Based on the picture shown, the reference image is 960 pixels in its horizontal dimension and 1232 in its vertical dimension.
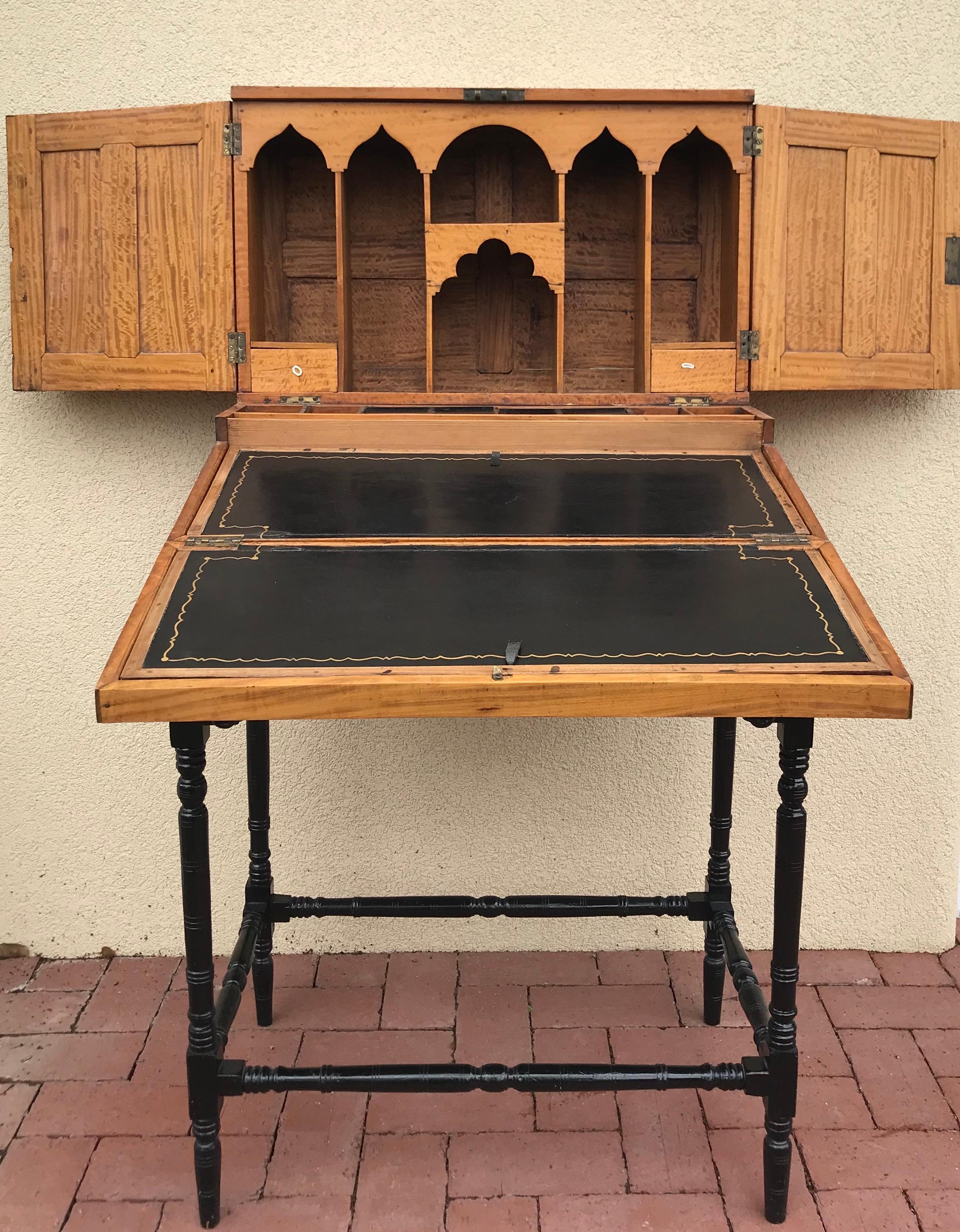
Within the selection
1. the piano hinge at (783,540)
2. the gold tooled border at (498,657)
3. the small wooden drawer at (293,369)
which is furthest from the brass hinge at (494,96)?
the gold tooled border at (498,657)

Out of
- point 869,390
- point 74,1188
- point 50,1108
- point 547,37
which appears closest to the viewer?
point 74,1188

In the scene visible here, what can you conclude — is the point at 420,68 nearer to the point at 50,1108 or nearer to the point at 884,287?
the point at 884,287

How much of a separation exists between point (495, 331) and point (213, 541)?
1175mm

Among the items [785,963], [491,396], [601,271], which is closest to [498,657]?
[785,963]

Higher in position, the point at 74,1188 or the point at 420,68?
the point at 420,68

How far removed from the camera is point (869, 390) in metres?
3.22

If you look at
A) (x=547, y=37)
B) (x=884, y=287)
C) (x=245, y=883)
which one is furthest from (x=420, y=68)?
(x=245, y=883)

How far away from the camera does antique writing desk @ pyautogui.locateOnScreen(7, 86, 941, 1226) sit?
2.08m

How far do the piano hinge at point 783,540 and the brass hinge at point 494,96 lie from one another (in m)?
1.24

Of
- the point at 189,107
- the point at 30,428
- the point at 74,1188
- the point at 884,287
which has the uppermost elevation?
the point at 189,107

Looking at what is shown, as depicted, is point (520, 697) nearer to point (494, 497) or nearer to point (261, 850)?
point (494, 497)

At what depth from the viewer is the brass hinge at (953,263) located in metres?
2.90

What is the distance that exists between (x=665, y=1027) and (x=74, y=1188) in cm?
147

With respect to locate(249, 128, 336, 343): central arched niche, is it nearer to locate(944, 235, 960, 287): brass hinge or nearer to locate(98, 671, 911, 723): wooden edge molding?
locate(98, 671, 911, 723): wooden edge molding
